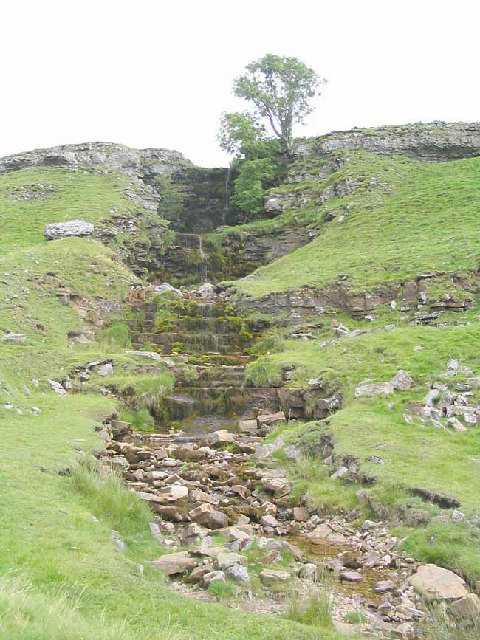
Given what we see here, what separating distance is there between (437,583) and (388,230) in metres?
24.6

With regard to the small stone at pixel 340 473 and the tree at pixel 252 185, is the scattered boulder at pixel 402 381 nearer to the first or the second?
the small stone at pixel 340 473

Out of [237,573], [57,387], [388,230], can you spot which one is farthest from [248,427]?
[388,230]

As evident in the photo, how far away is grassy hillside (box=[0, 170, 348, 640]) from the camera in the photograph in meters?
4.93

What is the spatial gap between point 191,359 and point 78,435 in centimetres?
821

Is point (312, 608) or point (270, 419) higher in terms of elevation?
point (312, 608)

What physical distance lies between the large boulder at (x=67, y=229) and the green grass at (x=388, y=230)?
9.89m

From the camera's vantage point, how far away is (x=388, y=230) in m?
29.5

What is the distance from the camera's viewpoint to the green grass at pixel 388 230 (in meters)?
24.3

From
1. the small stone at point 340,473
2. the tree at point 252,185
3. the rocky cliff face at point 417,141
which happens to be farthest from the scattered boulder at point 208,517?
the rocky cliff face at point 417,141

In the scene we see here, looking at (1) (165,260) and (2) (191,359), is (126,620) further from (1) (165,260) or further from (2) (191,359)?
(1) (165,260)

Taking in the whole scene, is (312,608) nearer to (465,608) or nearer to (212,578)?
(212,578)

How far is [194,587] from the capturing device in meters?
6.95

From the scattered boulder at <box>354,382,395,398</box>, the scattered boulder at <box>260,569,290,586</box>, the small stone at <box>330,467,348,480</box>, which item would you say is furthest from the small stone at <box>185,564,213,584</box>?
the scattered boulder at <box>354,382,395,398</box>

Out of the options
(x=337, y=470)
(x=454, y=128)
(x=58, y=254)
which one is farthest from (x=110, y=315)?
(x=454, y=128)
